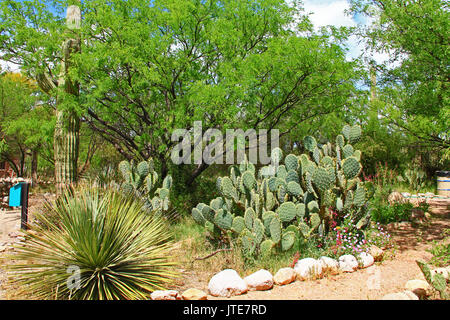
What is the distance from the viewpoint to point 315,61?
7.35 m

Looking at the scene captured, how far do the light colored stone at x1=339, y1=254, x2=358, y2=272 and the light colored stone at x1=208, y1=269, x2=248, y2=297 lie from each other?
148cm

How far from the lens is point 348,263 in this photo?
4.82 metres

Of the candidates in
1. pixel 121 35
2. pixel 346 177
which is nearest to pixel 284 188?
pixel 346 177

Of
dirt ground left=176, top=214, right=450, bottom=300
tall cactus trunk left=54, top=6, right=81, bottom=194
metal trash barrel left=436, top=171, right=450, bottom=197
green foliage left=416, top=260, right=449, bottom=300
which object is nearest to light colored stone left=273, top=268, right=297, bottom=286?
dirt ground left=176, top=214, right=450, bottom=300

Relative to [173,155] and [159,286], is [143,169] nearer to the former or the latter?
[173,155]

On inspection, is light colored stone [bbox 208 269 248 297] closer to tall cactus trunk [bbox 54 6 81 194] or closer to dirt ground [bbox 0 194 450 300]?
dirt ground [bbox 0 194 450 300]

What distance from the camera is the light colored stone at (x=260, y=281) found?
418 centimetres

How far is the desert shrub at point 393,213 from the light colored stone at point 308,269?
3497 millimetres

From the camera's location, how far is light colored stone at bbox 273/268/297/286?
14.3 ft

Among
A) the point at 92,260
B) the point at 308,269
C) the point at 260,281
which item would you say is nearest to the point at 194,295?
the point at 260,281

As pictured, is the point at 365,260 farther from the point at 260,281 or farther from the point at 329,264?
the point at 260,281

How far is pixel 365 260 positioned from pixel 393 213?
2982 mm
